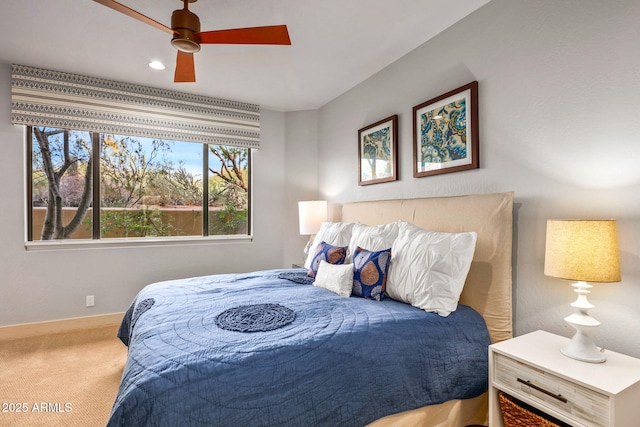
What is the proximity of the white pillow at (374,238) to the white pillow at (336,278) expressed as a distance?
8.7 inches

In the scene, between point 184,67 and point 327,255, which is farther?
point 327,255

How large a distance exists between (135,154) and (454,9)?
3454 mm

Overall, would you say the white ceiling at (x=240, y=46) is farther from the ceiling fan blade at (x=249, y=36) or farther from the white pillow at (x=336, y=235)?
the white pillow at (x=336, y=235)

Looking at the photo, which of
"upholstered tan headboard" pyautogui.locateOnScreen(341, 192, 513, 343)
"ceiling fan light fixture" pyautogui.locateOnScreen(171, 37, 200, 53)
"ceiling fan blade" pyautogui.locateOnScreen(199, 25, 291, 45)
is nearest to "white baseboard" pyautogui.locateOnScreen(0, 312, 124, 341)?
"ceiling fan light fixture" pyautogui.locateOnScreen(171, 37, 200, 53)

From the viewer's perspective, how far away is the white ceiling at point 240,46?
2156mm

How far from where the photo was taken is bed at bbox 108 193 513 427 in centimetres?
Result: 114

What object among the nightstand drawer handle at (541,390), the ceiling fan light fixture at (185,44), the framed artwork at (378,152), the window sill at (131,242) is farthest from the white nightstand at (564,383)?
the window sill at (131,242)

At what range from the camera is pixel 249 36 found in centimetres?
184

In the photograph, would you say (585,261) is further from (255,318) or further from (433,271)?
(255,318)

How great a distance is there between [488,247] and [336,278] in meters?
0.97

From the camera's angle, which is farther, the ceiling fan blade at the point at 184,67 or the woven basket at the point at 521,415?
the ceiling fan blade at the point at 184,67

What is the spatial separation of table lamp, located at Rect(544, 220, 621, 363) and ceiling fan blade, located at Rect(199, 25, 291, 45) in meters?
1.70

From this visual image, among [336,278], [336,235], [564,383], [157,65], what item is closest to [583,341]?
[564,383]

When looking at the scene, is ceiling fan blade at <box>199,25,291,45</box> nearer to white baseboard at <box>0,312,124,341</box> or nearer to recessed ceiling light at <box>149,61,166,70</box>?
recessed ceiling light at <box>149,61,166,70</box>
